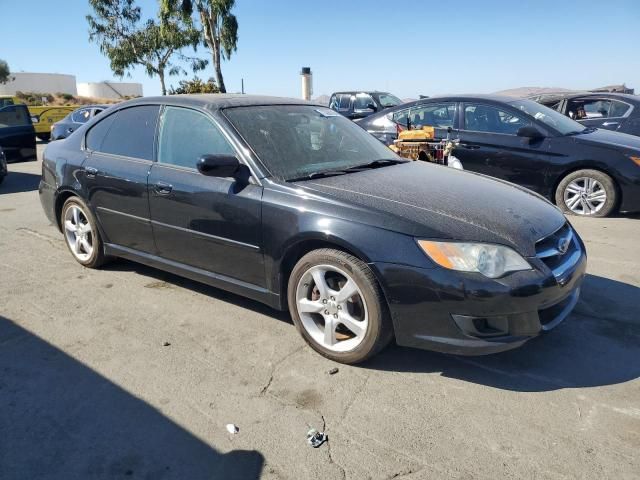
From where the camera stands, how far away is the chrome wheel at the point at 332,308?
2.96m

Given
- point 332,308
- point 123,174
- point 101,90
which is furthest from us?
point 101,90

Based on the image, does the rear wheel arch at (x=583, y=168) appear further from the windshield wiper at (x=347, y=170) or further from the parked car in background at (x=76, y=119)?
the parked car in background at (x=76, y=119)

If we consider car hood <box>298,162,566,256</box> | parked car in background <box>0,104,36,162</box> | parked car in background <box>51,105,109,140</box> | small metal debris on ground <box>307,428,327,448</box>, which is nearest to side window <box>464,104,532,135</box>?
car hood <box>298,162,566,256</box>

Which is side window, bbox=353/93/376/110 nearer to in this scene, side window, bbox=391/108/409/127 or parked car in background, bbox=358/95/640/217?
side window, bbox=391/108/409/127

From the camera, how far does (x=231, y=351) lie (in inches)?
128

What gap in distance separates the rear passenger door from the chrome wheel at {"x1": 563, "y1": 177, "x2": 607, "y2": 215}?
5.22 meters

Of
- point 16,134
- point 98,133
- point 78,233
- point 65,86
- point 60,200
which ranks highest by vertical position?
point 65,86

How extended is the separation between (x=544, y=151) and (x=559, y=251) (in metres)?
4.14

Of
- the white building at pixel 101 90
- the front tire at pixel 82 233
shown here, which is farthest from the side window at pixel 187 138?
the white building at pixel 101 90

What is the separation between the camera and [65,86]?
8725 cm

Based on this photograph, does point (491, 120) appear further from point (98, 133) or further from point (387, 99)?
point (387, 99)

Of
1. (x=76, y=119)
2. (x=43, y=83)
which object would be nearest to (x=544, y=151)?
(x=76, y=119)

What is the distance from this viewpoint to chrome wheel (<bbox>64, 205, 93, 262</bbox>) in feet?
15.3

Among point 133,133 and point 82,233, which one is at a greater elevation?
point 133,133
